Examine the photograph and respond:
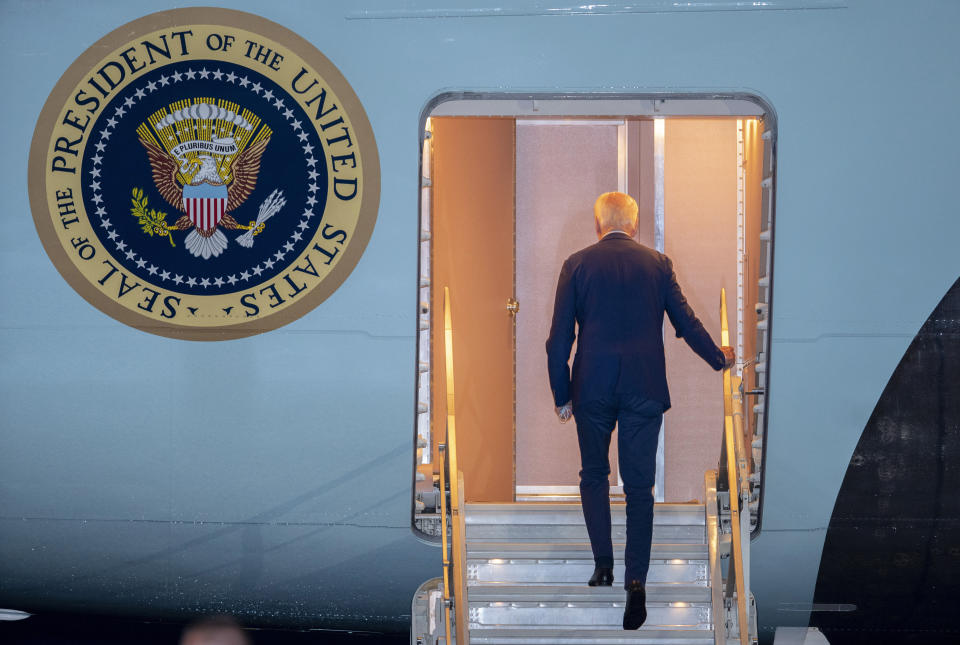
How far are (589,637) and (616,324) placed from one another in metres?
1.22

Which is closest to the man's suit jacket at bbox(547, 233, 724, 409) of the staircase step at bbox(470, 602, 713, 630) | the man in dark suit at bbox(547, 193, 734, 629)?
the man in dark suit at bbox(547, 193, 734, 629)

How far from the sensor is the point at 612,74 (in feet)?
13.2

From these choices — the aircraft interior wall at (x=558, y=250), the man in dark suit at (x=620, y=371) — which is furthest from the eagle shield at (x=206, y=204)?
the man in dark suit at (x=620, y=371)

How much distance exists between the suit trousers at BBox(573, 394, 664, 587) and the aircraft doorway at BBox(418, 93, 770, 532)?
1375 mm

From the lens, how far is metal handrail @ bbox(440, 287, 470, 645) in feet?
12.1

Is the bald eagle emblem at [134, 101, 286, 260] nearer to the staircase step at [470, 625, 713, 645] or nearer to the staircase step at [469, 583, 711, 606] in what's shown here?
the staircase step at [469, 583, 711, 606]

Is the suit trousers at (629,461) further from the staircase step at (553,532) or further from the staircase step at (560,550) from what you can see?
the staircase step at (553,532)

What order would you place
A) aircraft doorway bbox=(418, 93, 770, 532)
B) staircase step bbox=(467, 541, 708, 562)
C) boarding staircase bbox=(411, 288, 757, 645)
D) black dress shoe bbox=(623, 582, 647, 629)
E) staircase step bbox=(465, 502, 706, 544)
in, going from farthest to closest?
aircraft doorway bbox=(418, 93, 770, 532), staircase step bbox=(465, 502, 706, 544), staircase step bbox=(467, 541, 708, 562), boarding staircase bbox=(411, 288, 757, 645), black dress shoe bbox=(623, 582, 647, 629)

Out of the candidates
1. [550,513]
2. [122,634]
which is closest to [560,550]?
[550,513]

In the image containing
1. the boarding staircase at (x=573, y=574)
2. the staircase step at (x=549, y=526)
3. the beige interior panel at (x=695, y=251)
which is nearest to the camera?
the boarding staircase at (x=573, y=574)

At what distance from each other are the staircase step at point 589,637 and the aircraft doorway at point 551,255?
1.20m

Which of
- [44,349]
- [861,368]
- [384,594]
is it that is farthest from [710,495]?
[44,349]

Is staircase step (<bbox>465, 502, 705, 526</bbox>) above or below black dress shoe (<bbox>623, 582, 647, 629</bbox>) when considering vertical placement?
above

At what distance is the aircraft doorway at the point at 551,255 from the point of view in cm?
507
